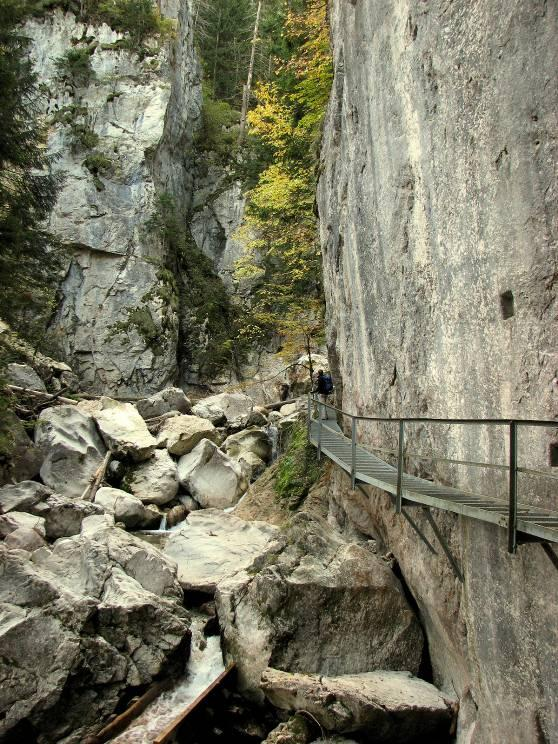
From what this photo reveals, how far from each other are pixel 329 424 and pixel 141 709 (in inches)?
318

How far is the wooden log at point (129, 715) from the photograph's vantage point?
6992 millimetres

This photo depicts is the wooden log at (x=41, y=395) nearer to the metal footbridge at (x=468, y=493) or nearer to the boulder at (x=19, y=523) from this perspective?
the boulder at (x=19, y=523)

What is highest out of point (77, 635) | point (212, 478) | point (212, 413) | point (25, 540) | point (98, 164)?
point (98, 164)

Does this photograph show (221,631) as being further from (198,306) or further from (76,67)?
(76,67)

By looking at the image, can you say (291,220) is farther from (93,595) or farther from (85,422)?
(93,595)

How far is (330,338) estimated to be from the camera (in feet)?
45.7

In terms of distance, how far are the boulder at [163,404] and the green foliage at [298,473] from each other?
764cm

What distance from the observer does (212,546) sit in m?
12.6

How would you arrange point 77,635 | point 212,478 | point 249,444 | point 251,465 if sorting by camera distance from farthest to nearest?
point 249,444 → point 251,465 → point 212,478 → point 77,635

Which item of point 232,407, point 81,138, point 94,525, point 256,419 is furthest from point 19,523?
point 81,138

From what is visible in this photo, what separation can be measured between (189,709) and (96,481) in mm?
9293

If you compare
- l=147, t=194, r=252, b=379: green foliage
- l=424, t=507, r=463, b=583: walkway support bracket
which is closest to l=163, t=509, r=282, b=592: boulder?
l=424, t=507, r=463, b=583: walkway support bracket

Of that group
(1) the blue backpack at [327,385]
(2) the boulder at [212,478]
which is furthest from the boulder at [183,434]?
(1) the blue backpack at [327,385]

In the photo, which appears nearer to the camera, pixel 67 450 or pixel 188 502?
pixel 67 450
